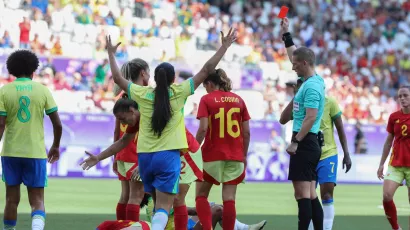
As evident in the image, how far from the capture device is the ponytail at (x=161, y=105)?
894cm

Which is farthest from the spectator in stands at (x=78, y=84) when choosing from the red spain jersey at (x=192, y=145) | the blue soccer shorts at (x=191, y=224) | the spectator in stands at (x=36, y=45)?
the red spain jersey at (x=192, y=145)

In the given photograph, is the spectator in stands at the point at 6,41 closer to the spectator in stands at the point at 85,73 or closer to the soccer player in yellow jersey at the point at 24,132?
the spectator in stands at the point at 85,73

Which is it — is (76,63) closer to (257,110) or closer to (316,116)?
(257,110)

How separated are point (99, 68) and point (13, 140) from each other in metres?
17.4

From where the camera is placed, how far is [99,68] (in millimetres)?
26797

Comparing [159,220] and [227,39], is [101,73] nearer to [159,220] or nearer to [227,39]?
[227,39]

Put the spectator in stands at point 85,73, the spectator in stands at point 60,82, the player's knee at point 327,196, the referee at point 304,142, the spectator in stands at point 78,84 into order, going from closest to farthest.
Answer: the referee at point 304,142
the player's knee at point 327,196
the spectator in stands at point 60,82
the spectator in stands at point 78,84
the spectator in stands at point 85,73

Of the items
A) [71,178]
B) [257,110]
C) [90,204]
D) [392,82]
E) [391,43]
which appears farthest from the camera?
[391,43]

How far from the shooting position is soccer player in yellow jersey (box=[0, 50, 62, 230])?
9445 millimetres

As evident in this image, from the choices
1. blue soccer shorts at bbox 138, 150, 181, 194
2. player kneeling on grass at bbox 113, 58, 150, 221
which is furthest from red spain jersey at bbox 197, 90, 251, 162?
blue soccer shorts at bbox 138, 150, 181, 194

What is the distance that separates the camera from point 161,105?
894cm

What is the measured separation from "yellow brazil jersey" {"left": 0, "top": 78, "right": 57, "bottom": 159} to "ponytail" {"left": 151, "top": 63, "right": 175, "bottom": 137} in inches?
48.7

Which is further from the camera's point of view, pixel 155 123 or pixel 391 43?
pixel 391 43

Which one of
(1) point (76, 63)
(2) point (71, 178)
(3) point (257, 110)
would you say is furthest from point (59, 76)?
(3) point (257, 110)
